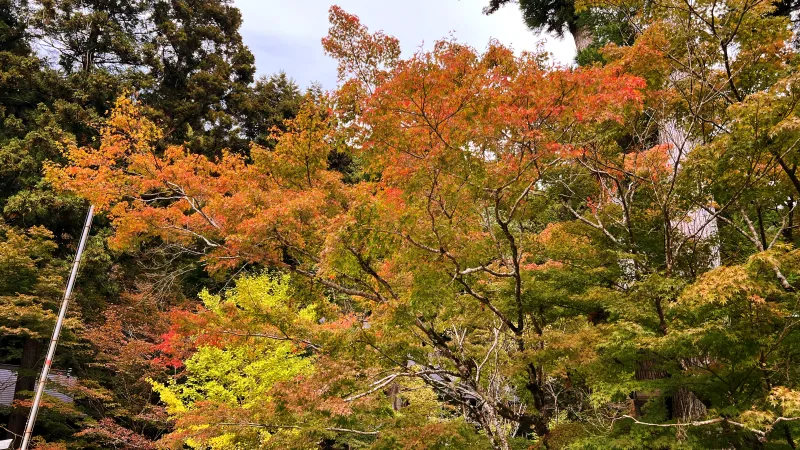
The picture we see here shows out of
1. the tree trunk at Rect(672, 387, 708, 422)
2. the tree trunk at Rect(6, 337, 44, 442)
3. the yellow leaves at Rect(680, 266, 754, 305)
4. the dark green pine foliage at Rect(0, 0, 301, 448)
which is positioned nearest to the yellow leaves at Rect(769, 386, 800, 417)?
the yellow leaves at Rect(680, 266, 754, 305)

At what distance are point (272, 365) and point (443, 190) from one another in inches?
244

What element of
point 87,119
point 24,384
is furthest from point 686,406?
point 87,119

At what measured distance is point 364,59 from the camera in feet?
18.9

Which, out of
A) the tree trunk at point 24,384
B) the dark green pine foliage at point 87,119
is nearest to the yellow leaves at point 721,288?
the dark green pine foliage at point 87,119

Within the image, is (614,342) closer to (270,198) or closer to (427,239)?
(427,239)

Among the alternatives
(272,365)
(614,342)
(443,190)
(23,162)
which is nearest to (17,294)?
(23,162)

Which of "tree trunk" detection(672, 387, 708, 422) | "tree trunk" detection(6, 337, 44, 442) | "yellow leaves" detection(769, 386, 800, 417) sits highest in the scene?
"yellow leaves" detection(769, 386, 800, 417)

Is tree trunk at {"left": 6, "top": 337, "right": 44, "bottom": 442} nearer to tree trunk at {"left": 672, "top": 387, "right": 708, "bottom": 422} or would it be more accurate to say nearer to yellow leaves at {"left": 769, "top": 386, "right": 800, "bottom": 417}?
tree trunk at {"left": 672, "top": 387, "right": 708, "bottom": 422}

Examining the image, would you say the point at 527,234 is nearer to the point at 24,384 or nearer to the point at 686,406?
the point at 686,406

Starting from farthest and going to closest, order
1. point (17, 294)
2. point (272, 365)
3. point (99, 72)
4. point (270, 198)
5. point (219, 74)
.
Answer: point (219, 74), point (99, 72), point (17, 294), point (272, 365), point (270, 198)

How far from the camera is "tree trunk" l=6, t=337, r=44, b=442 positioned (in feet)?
36.3

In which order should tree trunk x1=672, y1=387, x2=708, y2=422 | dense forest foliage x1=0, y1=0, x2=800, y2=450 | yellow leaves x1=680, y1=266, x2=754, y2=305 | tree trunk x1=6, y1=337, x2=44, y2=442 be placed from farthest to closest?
tree trunk x1=6, y1=337, x2=44, y2=442
tree trunk x1=672, y1=387, x2=708, y2=422
dense forest foliage x1=0, y1=0, x2=800, y2=450
yellow leaves x1=680, y1=266, x2=754, y2=305

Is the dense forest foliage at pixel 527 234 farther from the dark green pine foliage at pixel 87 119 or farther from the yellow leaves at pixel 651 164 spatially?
the dark green pine foliage at pixel 87 119

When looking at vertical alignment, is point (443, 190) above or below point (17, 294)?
above
